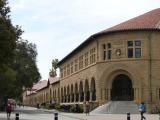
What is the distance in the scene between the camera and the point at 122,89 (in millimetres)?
66938

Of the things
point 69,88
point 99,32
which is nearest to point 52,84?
point 69,88

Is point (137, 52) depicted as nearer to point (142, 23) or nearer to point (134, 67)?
point (134, 67)

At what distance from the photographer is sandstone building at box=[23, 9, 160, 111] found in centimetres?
6475

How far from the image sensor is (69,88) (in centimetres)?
9544

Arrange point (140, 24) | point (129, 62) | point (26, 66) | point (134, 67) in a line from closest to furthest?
1. point (134, 67)
2. point (129, 62)
3. point (140, 24)
4. point (26, 66)

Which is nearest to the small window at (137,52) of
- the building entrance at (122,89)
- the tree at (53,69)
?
the building entrance at (122,89)

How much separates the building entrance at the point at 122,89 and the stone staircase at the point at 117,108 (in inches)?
75.0

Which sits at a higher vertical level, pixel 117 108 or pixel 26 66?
pixel 26 66

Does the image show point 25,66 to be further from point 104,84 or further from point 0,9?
point 0,9

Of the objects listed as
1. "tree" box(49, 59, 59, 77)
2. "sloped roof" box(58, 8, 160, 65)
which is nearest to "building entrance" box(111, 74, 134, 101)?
"sloped roof" box(58, 8, 160, 65)

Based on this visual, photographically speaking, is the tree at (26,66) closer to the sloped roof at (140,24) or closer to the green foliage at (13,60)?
the green foliage at (13,60)

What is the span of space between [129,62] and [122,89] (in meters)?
3.98

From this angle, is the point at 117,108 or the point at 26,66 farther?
the point at 26,66

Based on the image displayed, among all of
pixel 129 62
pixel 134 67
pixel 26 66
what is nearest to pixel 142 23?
pixel 129 62
